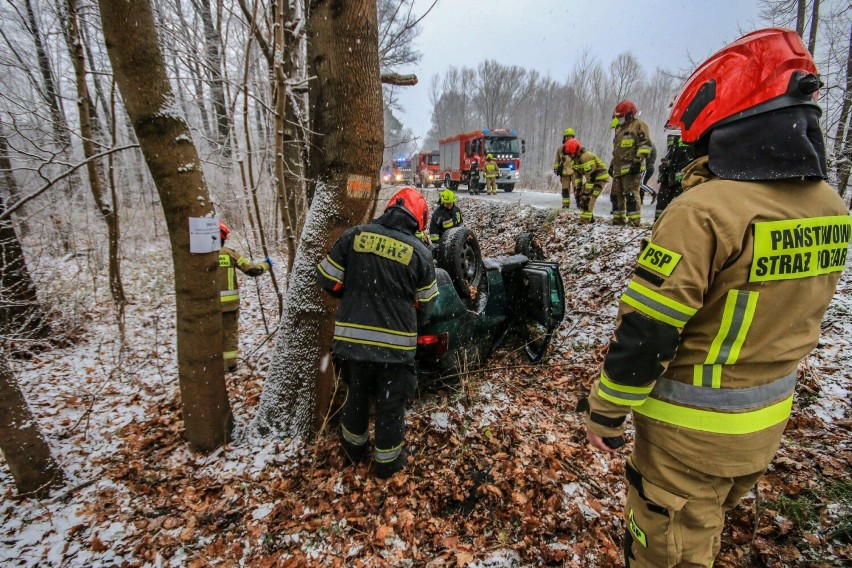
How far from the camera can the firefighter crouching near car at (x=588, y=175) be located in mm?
7383

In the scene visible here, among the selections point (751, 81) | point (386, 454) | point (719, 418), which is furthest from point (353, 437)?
point (751, 81)

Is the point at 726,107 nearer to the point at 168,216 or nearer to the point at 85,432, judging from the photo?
the point at 168,216

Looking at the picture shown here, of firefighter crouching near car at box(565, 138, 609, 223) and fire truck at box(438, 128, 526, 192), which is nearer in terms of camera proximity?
firefighter crouching near car at box(565, 138, 609, 223)

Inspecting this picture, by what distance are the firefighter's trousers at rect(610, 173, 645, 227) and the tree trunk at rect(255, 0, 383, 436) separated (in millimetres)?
5592

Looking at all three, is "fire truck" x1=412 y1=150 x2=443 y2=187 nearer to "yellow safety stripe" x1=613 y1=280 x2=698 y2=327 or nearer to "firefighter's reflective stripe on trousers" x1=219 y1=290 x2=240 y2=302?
"firefighter's reflective stripe on trousers" x1=219 y1=290 x2=240 y2=302

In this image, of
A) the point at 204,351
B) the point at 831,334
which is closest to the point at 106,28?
the point at 204,351

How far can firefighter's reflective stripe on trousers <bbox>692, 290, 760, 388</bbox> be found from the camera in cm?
125

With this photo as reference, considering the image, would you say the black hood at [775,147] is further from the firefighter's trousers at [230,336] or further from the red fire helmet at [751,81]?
the firefighter's trousers at [230,336]

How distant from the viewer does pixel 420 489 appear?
2.67 metres

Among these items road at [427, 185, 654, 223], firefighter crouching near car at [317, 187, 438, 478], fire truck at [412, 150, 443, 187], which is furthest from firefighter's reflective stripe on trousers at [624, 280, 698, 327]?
fire truck at [412, 150, 443, 187]

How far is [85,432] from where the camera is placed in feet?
10.8

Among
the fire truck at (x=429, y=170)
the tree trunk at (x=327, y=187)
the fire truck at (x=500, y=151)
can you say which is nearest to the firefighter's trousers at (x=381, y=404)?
the tree trunk at (x=327, y=187)

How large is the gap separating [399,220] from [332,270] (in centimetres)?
59

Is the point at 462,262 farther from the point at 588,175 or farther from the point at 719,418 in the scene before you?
the point at 588,175
